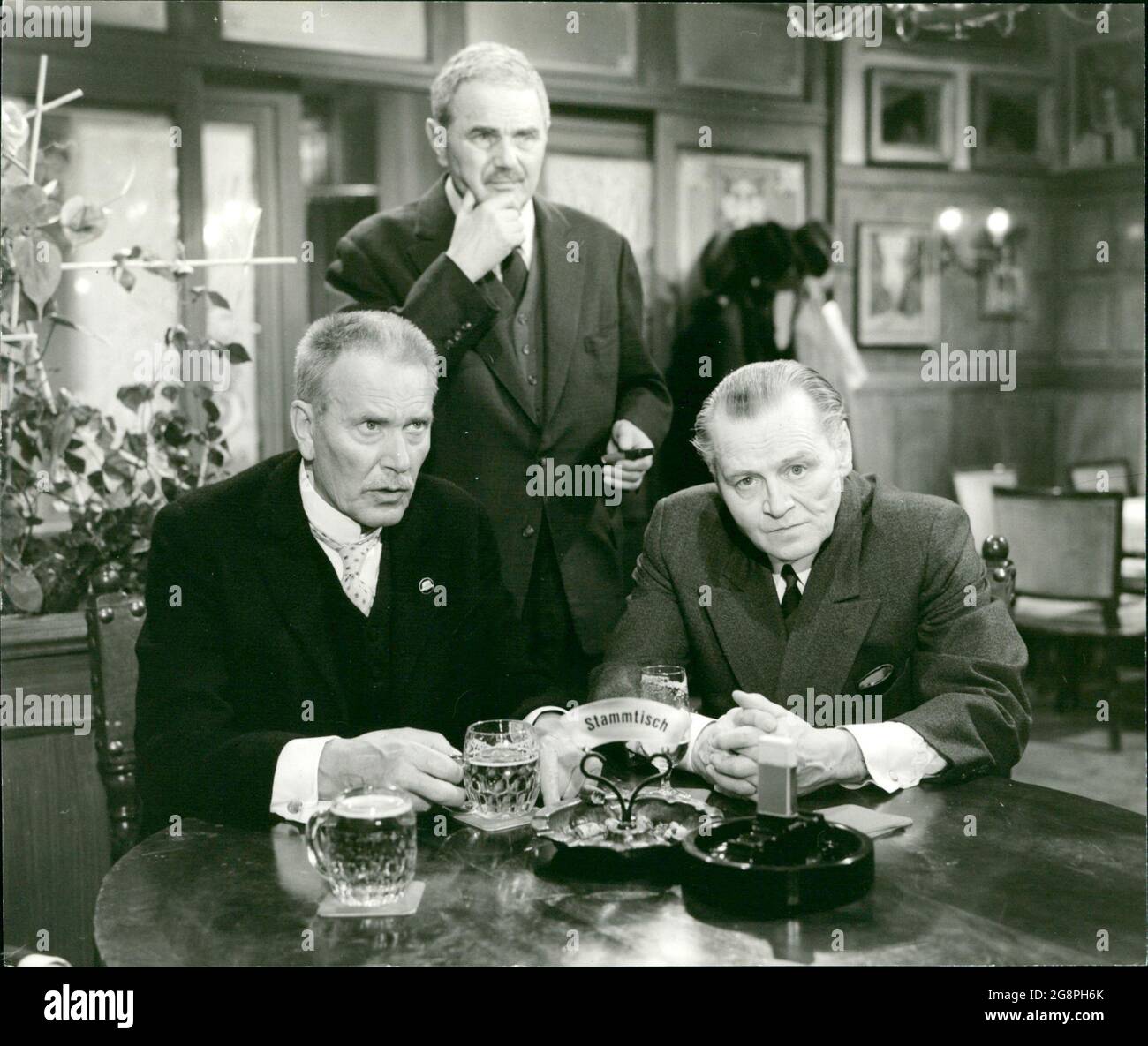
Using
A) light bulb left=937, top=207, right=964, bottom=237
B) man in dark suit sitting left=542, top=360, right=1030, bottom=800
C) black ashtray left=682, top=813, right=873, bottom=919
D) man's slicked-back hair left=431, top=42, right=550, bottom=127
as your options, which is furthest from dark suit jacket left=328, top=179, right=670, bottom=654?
light bulb left=937, top=207, right=964, bottom=237

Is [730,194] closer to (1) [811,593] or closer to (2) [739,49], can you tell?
(2) [739,49]

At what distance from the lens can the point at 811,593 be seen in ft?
7.54

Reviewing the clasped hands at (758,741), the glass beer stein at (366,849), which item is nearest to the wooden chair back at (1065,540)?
the clasped hands at (758,741)

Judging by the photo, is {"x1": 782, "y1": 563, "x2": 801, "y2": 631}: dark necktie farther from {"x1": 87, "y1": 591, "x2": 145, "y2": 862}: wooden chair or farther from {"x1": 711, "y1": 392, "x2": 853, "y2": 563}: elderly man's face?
{"x1": 87, "y1": 591, "x2": 145, "y2": 862}: wooden chair

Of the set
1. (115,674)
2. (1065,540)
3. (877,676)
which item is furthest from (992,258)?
(115,674)

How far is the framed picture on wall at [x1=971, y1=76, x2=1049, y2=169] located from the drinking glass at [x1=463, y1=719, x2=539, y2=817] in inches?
231

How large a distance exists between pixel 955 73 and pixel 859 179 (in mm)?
912

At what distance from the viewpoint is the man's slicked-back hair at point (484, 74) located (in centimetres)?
291

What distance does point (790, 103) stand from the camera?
5445 millimetres

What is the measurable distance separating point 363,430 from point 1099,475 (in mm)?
5440

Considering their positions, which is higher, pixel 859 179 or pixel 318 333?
pixel 859 179

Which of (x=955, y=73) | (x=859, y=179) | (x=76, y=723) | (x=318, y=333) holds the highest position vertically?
(x=955, y=73)
